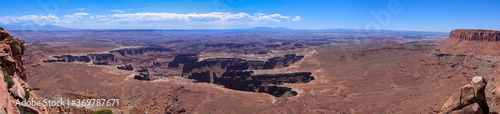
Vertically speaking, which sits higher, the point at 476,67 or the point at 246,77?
the point at 476,67

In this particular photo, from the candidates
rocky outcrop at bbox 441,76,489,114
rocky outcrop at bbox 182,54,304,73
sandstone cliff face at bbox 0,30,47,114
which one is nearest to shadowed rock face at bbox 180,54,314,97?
rocky outcrop at bbox 182,54,304,73

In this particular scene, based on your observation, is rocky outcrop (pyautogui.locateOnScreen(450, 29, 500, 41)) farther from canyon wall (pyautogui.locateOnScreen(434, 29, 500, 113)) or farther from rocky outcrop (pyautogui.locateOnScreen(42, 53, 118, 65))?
rocky outcrop (pyautogui.locateOnScreen(42, 53, 118, 65))

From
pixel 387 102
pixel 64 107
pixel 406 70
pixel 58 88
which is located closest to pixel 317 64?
pixel 406 70

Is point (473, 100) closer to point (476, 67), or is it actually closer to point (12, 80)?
point (12, 80)

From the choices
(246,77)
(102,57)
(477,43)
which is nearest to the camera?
(246,77)

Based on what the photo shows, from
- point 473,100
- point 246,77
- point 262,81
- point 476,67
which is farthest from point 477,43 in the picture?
point 473,100
